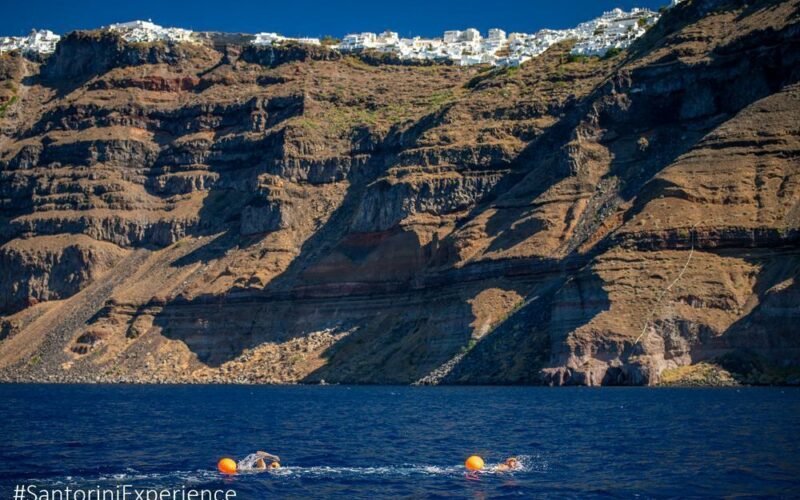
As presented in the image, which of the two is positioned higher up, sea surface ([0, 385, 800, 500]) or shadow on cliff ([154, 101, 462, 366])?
shadow on cliff ([154, 101, 462, 366])

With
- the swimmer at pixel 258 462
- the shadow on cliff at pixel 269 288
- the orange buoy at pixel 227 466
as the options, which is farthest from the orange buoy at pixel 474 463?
the shadow on cliff at pixel 269 288

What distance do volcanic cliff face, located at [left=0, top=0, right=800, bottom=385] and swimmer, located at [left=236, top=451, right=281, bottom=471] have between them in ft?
162

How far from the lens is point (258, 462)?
46062mm

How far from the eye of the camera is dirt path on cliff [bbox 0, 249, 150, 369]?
142500 millimetres

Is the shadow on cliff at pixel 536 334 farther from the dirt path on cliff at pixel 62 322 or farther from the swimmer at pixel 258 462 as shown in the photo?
the dirt path on cliff at pixel 62 322

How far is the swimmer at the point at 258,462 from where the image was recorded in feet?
151

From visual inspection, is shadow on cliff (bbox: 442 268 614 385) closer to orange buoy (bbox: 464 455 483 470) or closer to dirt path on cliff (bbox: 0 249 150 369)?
orange buoy (bbox: 464 455 483 470)

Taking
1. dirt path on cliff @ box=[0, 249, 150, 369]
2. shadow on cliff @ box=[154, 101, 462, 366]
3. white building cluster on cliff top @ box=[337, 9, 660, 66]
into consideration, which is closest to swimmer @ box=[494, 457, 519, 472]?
shadow on cliff @ box=[154, 101, 462, 366]

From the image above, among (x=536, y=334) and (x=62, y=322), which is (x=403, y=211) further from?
(x=62, y=322)

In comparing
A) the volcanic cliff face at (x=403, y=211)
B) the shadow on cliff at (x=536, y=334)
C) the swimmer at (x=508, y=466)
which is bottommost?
the swimmer at (x=508, y=466)

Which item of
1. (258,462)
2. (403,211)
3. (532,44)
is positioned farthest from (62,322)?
(258,462)

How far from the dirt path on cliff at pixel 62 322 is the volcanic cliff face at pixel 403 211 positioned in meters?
0.44

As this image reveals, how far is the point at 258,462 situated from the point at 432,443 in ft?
35.8

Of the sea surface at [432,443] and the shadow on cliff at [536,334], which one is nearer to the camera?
the sea surface at [432,443]
